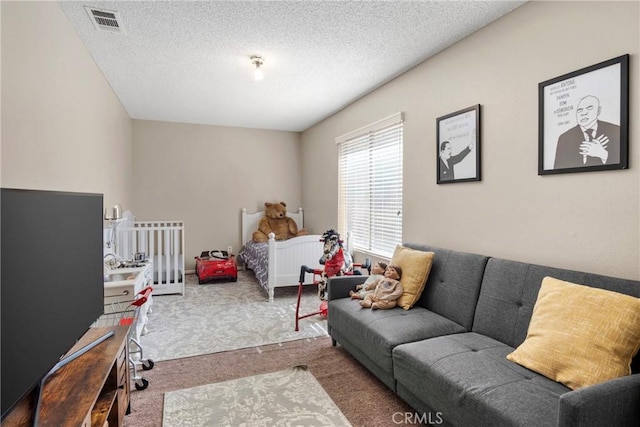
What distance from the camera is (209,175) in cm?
593

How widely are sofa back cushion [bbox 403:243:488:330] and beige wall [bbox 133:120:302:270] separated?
4.15 meters

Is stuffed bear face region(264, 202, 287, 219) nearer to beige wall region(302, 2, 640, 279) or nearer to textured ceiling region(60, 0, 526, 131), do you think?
textured ceiling region(60, 0, 526, 131)

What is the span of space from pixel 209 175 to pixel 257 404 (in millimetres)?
4532

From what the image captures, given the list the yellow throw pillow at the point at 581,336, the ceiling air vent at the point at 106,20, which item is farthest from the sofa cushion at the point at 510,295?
the ceiling air vent at the point at 106,20

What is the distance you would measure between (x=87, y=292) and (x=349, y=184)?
3.41 metres

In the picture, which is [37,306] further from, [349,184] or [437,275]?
[349,184]

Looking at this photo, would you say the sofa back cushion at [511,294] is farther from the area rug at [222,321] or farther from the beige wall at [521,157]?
the area rug at [222,321]

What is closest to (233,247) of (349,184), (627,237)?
(349,184)

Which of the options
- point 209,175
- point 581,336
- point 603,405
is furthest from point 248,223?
point 603,405

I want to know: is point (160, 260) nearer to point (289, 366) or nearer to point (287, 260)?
point (287, 260)

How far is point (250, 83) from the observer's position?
12.3 feet

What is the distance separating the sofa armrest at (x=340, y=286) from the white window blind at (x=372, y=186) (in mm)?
834

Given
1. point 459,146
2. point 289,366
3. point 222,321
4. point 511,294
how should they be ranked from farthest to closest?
1. point 222,321
2. point 459,146
3. point 289,366
4. point 511,294

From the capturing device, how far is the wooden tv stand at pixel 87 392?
1.10 m
